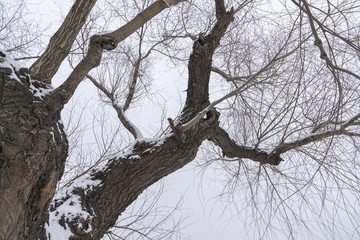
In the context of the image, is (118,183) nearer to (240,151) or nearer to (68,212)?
(68,212)

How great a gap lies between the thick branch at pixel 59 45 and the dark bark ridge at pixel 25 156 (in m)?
0.19

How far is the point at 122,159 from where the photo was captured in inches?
85.2

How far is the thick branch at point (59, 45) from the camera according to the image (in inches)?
68.2

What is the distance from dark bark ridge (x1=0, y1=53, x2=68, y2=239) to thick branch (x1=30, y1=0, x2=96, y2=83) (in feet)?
0.62

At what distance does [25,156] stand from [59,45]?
799 millimetres

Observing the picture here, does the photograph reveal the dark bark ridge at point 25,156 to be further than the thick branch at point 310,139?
No

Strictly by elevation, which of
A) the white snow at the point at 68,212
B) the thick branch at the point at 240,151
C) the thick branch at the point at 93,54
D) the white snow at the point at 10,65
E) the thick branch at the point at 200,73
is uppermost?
the thick branch at the point at 200,73

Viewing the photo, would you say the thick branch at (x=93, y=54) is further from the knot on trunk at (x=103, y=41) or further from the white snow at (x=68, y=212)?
the white snow at (x=68, y=212)

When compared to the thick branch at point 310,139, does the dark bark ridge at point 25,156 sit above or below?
below

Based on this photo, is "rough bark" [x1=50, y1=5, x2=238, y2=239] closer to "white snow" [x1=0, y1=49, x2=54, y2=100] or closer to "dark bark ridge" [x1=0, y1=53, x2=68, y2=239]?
"dark bark ridge" [x1=0, y1=53, x2=68, y2=239]

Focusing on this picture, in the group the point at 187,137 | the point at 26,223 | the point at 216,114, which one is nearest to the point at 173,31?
the point at 216,114

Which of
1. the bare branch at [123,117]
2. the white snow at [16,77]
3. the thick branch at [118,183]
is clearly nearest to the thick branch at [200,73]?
the thick branch at [118,183]

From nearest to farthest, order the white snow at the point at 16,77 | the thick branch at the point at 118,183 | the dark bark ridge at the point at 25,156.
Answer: the dark bark ridge at the point at 25,156
the white snow at the point at 16,77
the thick branch at the point at 118,183

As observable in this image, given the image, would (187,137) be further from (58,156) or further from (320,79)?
(320,79)
